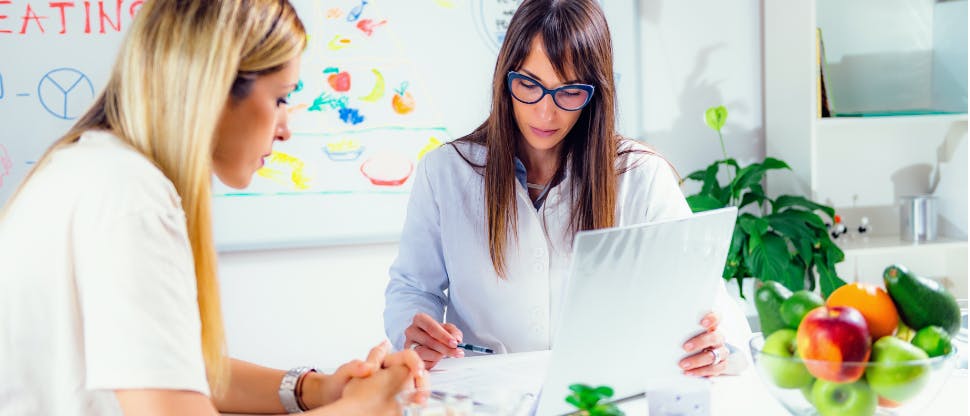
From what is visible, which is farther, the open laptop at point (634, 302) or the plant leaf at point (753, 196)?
the plant leaf at point (753, 196)

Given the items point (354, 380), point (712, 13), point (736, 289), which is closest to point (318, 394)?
point (354, 380)

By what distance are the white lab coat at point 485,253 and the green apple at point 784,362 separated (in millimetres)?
699

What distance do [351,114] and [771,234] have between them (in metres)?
1.36

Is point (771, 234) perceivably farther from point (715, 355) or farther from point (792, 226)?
point (715, 355)

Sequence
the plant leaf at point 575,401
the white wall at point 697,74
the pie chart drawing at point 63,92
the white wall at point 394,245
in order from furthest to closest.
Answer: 1. the white wall at point 697,74
2. the white wall at point 394,245
3. the pie chart drawing at point 63,92
4. the plant leaf at point 575,401

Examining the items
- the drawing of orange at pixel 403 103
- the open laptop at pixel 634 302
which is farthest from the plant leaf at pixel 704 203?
the open laptop at pixel 634 302

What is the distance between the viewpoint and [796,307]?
1.07 m

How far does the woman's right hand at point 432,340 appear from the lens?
1.52m

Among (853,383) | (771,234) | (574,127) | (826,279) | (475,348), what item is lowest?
(826,279)

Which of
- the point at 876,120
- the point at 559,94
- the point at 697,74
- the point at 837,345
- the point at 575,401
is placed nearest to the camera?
the point at 575,401

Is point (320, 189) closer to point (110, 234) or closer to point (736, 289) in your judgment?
point (736, 289)

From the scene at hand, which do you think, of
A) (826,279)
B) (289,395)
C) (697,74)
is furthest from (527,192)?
(697,74)

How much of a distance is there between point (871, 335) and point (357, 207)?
200cm

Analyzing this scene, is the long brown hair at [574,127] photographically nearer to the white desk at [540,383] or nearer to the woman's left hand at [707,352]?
the white desk at [540,383]
